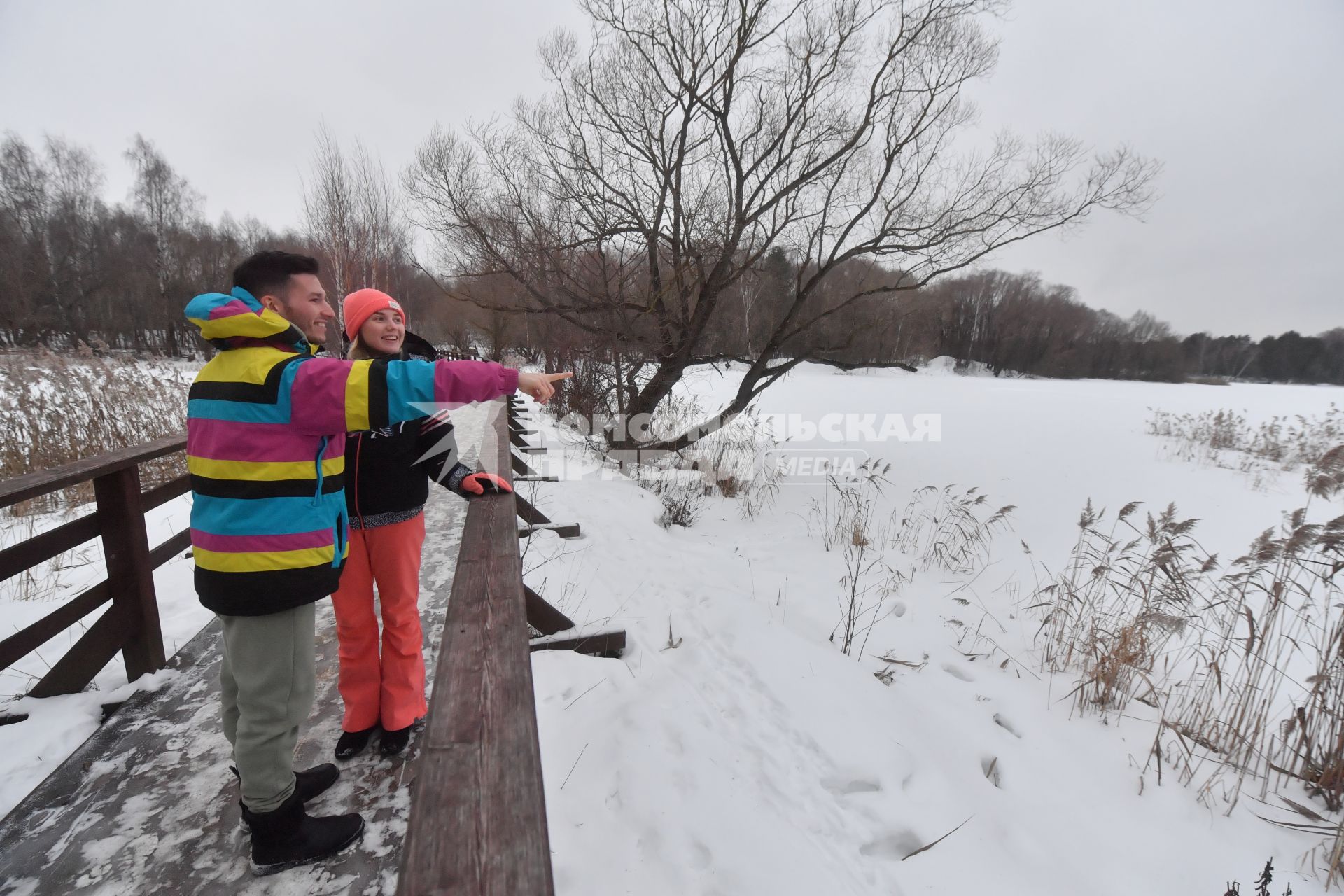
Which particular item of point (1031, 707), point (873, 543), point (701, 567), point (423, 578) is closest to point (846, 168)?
point (873, 543)

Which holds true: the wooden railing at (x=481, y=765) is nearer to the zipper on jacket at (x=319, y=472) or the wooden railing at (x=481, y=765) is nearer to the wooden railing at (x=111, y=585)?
the zipper on jacket at (x=319, y=472)

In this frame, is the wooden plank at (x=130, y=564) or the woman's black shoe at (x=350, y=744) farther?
the wooden plank at (x=130, y=564)

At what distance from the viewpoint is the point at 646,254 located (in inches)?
309

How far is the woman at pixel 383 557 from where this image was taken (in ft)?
5.91

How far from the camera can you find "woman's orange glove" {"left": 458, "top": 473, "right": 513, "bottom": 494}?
2098 millimetres

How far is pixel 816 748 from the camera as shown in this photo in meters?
2.54

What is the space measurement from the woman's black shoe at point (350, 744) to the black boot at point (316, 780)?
88mm

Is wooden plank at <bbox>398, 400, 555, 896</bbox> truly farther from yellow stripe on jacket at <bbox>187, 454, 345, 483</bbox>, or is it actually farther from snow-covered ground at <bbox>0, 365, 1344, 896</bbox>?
snow-covered ground at <bbox>0, 365, 1344, 896</bbox>

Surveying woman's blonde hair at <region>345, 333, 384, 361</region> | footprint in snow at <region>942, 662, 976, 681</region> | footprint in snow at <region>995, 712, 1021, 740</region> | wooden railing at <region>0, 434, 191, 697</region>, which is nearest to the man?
woman's blonde hair at <region>345, 333, 384, 361</region>

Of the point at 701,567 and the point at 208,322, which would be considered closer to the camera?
the point at 208,322

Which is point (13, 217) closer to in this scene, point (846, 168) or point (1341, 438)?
point (846, 168)

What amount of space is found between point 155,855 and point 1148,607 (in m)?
5.09

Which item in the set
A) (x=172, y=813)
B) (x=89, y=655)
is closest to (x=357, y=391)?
(x=172, y=813)

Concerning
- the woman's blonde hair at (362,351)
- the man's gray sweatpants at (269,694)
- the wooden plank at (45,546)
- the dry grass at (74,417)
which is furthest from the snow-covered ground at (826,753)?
the dry grass at (74,417)
